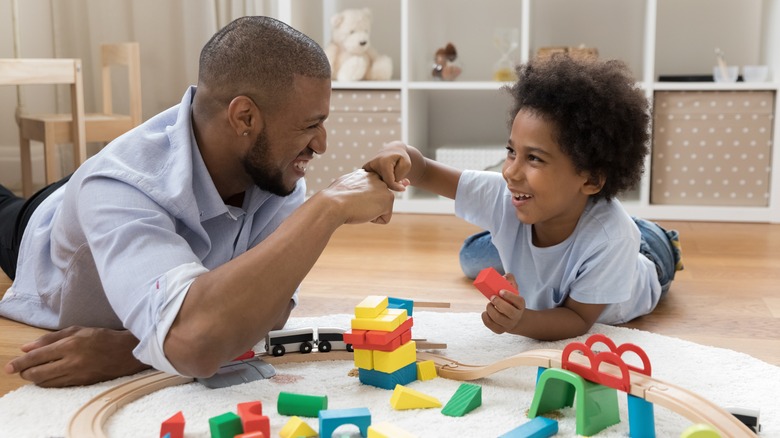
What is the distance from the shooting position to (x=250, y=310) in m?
1.02

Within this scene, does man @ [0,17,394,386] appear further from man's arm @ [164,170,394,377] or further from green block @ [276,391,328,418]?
green block @ [276,391,328,418]

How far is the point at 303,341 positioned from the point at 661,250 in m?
0.84

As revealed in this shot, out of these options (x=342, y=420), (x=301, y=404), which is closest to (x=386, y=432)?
(x=342, y=420)

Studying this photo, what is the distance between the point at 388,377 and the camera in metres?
1.24

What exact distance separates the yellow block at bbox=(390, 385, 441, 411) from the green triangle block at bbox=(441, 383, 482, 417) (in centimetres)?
3

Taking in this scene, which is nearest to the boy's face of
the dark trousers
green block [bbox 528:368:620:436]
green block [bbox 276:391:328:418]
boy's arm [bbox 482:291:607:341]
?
boy's arm [bbox 482:291:607:341]

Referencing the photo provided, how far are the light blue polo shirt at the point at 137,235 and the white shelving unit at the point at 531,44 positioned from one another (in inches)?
59.2

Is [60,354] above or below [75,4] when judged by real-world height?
below

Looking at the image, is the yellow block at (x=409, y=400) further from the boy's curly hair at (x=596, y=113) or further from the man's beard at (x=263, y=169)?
the boy's curly hair at (x=596, y=113)

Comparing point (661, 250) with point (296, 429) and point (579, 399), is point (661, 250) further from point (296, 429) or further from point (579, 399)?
point (296, 429)

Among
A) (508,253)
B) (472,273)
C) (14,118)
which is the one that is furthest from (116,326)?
(14,118)

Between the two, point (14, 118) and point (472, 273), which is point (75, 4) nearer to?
point (14, 118)

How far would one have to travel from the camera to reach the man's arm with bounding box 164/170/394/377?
1.01 m

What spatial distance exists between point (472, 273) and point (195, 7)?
70.2 inches
